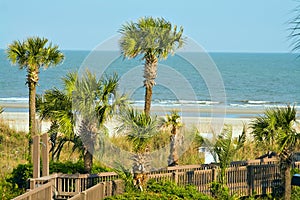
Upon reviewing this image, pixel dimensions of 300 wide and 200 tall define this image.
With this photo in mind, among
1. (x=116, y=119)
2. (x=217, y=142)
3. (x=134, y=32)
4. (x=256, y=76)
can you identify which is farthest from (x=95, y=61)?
(x=256, y=76)

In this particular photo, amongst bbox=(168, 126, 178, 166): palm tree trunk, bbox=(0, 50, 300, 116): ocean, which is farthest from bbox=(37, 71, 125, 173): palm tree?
bbox=(0, 50, 300, 116): ocean

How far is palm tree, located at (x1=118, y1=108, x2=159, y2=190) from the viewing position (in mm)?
13672

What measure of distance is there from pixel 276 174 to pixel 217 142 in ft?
7.48

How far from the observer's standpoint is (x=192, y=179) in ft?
50.1

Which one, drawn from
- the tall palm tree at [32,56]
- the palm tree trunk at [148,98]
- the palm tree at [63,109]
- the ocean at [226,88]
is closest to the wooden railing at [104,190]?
the palm tree at [63,109]

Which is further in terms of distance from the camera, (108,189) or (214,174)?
(214,174)

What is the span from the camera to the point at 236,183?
15906mm

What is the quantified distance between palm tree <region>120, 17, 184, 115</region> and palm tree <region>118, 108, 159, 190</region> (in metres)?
2.18

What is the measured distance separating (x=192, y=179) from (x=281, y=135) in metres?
2.33

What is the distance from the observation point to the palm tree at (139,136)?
13.7m

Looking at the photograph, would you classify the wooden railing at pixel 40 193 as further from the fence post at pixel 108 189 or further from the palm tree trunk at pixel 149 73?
the palm tree trunk at pixel 149 73

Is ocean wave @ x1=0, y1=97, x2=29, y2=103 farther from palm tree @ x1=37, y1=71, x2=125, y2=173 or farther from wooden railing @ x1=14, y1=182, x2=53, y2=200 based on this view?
wooden railing @ x1=14, y1=182, x2=53, y2=200

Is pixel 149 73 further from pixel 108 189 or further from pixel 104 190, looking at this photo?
pixel 104 190

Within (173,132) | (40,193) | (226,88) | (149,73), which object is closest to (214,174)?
(173,132)
